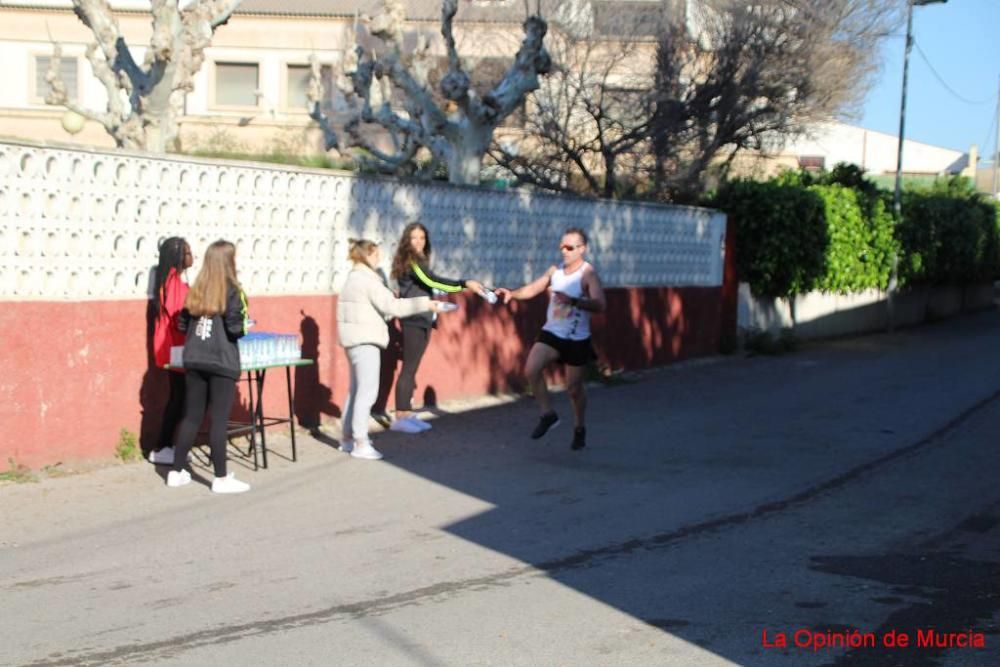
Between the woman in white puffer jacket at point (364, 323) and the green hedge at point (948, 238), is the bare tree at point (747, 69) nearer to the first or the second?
the green hedge at point (948, 238)

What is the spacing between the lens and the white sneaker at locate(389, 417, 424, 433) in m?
12.5

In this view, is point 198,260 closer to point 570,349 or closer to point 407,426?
point 407,426

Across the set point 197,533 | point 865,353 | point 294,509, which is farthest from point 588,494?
point 865,353

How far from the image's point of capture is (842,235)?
24.5 m

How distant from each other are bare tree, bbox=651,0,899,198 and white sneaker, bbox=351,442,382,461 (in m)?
14.7

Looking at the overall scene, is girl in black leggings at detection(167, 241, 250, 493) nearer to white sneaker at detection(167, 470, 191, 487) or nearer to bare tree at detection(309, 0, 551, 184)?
white sneaker at detection(167, 470, 191, 487)

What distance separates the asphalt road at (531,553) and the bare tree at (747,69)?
12.4 m

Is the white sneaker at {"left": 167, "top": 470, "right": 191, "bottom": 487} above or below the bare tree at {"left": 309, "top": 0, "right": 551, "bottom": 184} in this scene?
below

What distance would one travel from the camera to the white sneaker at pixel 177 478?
9.73 meters

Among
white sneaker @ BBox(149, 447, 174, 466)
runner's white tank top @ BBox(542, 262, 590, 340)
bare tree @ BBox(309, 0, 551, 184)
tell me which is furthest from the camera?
bare tree @ BBox(309, 0, 551, 184)

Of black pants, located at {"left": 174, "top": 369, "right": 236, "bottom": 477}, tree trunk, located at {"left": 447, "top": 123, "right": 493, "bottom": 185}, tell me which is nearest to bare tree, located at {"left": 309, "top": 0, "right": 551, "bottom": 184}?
tree trunk, located at {"left": 447, "top": 123, "right": 493, "bottom": 185}

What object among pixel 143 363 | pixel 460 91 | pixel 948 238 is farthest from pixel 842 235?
pixel 143 363

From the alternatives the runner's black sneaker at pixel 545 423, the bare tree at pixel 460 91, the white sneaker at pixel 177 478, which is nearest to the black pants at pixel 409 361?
the runner's black sneaker at pixel 545 423

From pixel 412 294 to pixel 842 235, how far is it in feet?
46.2
